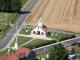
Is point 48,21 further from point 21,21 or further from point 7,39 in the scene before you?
point 7,39

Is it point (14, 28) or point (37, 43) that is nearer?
point (37, 43)

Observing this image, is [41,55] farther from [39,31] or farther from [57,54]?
[39,31]

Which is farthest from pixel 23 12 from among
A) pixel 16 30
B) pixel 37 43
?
pixel 37 43

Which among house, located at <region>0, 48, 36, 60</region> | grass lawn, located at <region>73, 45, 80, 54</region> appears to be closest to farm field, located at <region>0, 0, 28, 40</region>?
house, located at <region>0, 48, 36, 60</region>

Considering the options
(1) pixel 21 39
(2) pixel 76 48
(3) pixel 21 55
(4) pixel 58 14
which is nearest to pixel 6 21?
(1) pixel 21 39

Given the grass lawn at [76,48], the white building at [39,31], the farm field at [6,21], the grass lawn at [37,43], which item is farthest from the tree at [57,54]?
the farm field at [6,21]

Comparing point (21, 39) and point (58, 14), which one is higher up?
point (58, 14)
